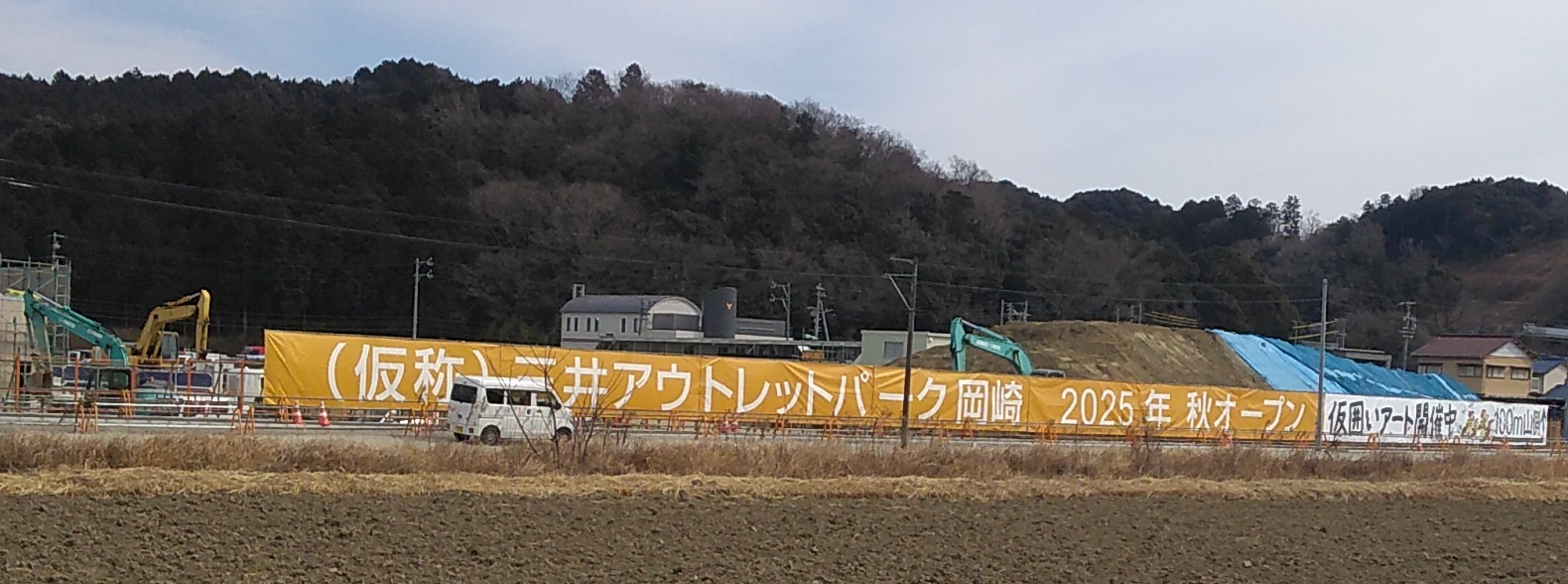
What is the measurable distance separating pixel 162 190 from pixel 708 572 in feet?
193

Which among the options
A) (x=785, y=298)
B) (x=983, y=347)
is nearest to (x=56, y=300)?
(x=983, y=347)

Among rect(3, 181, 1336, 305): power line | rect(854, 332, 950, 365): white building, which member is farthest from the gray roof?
rect(854, 332, 950, 365): white building

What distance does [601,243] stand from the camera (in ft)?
213

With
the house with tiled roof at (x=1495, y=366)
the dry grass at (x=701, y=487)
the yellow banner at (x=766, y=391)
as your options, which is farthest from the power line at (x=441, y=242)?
the dry grass at (x=701, y=487)

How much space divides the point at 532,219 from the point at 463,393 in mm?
44264

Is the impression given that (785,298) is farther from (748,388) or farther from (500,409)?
(500,409)

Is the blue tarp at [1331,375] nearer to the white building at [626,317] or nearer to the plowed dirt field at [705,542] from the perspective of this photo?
the white building at [626,317]

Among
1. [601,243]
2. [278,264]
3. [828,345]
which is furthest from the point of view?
[601,243]

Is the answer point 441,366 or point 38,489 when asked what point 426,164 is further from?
point 38,489

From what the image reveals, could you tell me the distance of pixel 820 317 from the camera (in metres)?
63.4

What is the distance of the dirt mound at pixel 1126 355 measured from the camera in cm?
4422

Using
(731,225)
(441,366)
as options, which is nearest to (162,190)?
(731,225)

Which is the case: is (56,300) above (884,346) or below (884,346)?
above

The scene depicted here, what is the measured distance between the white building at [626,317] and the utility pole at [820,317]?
5.77 metres
